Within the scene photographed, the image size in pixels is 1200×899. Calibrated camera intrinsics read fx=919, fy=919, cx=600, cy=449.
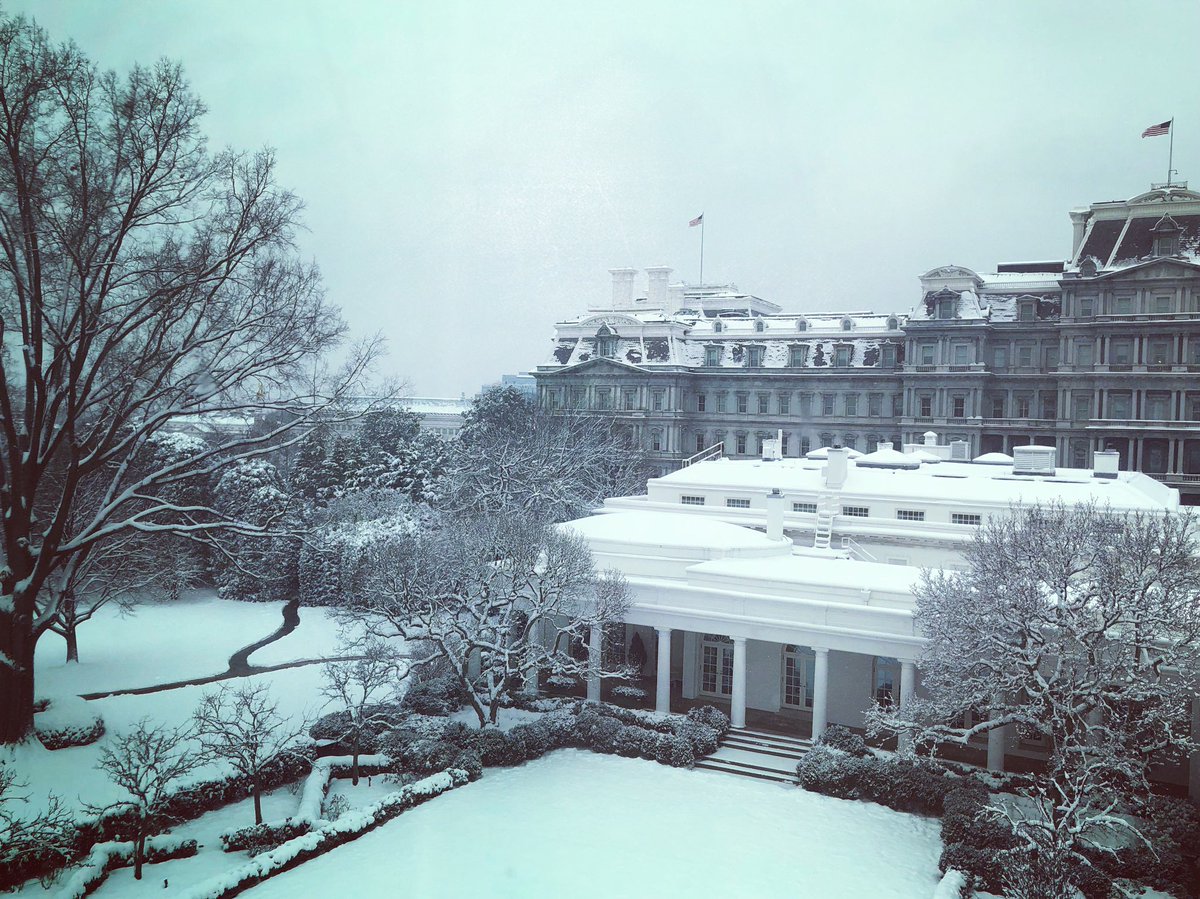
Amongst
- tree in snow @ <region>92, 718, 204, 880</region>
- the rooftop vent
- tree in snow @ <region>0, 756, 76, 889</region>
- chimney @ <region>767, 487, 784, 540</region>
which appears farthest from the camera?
the rooftop vent

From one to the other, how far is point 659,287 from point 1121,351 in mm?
29505

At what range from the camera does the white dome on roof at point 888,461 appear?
3413 centimetres

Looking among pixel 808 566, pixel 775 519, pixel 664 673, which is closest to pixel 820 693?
pixel 808 566

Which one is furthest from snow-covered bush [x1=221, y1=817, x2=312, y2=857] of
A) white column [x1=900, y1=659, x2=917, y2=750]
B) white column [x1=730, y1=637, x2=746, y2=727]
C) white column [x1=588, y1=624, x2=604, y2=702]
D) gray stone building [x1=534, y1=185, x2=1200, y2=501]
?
gray stone building [x1=534, y1=185, x2=1200, y2=501]

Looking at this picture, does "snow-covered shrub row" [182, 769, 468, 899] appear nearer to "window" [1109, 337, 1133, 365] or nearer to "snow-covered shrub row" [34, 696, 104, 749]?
"snow-covered shrub row" [34, 696, 104, 749]

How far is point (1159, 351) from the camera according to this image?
159 ft

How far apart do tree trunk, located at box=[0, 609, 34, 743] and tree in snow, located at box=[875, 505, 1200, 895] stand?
16.3m

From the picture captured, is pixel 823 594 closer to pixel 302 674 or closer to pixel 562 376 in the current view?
pixel 302 674

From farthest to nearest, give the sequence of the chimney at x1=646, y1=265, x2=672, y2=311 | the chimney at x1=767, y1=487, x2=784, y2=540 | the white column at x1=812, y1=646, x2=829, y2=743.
Answer: the chimney at x1=646, y1=265, x2=672, y2=311 < the chimney at x1=767, y1=487, x2=784, y2=540 < the white column at x1=812, y1=646, x2=829, y2=743

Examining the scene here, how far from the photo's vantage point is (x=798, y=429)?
61438 millimetres

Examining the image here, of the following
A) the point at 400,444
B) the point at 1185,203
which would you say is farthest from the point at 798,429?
the point at 400,444

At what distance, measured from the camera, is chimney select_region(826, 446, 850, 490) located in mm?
30984

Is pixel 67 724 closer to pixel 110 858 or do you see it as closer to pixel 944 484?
pixel 110 858

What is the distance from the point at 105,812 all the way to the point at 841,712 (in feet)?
54.9
